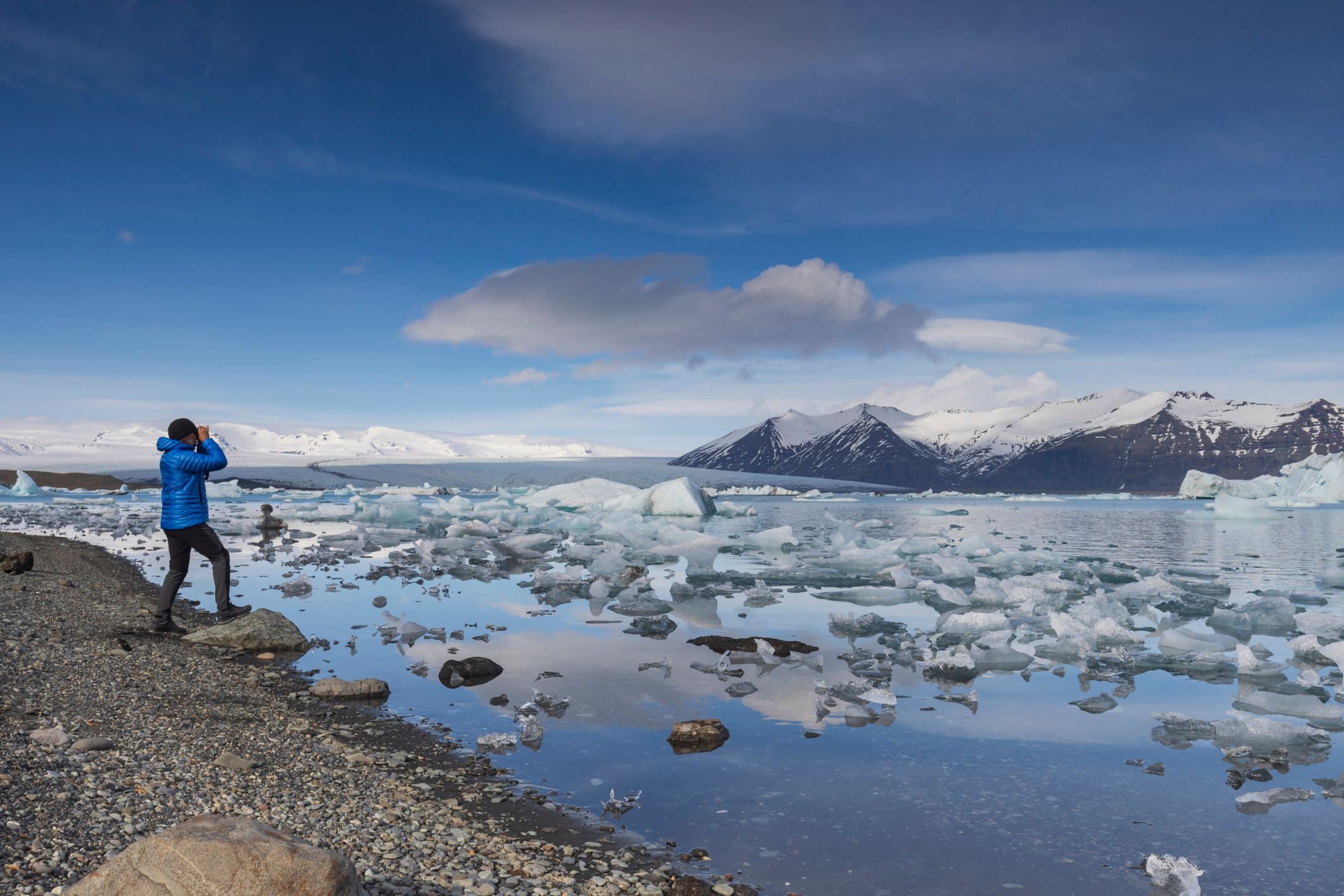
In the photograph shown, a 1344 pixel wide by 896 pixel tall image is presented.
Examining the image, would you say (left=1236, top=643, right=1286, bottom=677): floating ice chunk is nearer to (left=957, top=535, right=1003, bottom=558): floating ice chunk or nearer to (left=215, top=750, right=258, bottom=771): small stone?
(left=215, top=750, right=258, bottom=771): small stone

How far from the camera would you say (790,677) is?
666 cm

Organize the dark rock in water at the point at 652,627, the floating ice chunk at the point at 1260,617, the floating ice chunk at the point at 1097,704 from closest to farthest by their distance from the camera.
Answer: the floating ice chunk at the point at 1097,704, the dark rock in water at the point at 652,627, the floating ice chunk at the point at 1260,617

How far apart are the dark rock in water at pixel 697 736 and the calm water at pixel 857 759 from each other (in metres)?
0.09

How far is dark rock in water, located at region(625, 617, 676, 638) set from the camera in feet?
28.0

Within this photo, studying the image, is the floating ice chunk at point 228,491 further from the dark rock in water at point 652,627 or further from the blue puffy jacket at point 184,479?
the dark rock in water at point 652,627

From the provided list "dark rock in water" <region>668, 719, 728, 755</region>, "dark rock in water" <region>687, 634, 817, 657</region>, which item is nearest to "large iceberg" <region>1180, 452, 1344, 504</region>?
"dark rock in water" <region>687, 634, 817, 657</region>

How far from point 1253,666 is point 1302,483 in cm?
6970

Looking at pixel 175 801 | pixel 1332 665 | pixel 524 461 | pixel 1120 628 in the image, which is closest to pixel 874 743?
pixel 175 801

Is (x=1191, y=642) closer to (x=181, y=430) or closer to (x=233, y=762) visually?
(x=233, y=762)

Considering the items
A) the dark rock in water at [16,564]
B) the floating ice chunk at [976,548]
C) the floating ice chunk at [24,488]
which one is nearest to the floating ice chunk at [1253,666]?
the floating ice chunk at [976,548]

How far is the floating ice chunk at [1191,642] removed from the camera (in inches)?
300

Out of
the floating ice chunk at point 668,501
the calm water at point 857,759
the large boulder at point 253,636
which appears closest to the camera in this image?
the calm water at point 857,759

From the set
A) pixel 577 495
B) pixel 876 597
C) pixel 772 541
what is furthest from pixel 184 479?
pixel 577 495

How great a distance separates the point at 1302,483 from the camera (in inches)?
2429
